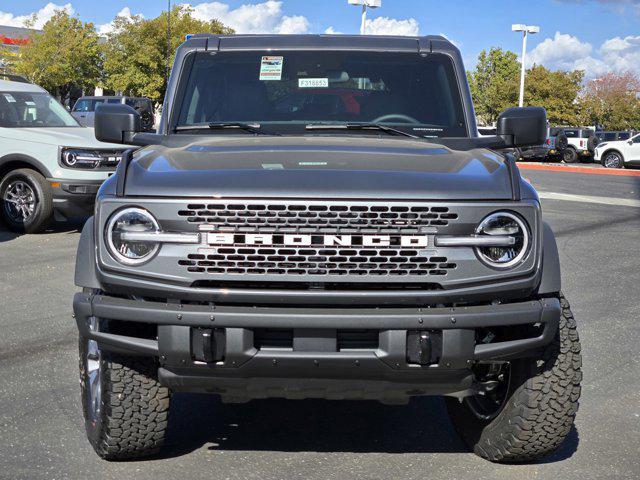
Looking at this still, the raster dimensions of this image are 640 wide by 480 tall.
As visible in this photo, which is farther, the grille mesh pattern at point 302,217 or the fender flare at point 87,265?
the fender flare at point 87,265

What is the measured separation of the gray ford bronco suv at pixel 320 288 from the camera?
347 cm

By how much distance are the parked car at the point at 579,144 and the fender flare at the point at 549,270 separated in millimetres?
38026

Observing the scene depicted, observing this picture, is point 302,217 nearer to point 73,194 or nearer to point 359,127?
point 359,127

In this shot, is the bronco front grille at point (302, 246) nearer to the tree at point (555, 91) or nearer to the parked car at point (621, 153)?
the parked car at point (621, 153)

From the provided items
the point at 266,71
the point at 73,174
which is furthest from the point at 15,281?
the point at 266,71

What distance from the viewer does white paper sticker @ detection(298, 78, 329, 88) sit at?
5.20 metres

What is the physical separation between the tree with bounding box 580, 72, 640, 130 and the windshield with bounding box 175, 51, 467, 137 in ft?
242

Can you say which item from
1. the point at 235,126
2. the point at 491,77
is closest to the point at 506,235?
the point at 235,126

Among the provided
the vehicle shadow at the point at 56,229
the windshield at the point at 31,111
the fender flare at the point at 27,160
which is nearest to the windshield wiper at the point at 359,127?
the vehicle shadow at the point at 56,229

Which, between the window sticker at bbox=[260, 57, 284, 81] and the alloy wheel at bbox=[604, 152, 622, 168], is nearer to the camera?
the window sticker at bbox=[260, 57, 284, 81]

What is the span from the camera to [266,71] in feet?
17.3

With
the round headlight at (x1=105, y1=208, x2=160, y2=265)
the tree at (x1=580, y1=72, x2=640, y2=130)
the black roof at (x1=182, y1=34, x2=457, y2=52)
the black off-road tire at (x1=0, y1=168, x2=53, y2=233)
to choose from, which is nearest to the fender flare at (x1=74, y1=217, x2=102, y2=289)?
the round headlight at (x1=105, y1=208, x2=160, y2=265)

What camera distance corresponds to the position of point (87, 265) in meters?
3.70

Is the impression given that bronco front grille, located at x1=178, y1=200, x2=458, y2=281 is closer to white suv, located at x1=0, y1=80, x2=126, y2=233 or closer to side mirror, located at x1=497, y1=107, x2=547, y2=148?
side mirror, located at x1=497, y1=107, x2=547, y2=148
